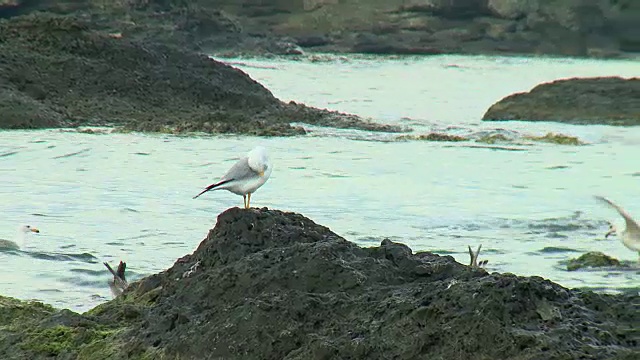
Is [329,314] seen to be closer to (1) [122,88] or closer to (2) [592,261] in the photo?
(2) [592,261]

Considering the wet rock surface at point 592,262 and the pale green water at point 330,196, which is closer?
the wet rock surface at point 592,262

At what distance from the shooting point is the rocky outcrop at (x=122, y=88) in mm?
17188

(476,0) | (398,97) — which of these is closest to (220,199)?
(398,97)

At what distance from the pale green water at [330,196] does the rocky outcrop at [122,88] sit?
0.89 meters

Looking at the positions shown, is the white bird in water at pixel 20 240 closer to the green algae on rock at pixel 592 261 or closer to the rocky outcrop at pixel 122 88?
the green algae on rock at pixel 592 261

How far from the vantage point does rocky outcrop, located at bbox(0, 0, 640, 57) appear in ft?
142

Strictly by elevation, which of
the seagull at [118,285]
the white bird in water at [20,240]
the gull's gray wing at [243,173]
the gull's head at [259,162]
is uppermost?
the gull's head at [259,162]

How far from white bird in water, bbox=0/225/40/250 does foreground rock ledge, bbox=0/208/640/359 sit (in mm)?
3027

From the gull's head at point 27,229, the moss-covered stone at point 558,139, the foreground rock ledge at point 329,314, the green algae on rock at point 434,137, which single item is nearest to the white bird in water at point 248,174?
the gull's head at point 27,229

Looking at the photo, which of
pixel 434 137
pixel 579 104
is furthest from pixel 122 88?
pixel 579 104

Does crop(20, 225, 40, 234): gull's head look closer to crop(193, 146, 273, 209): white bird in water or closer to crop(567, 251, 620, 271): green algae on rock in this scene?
crop(193, 146, 273, 209): white bird in water

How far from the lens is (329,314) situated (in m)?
4.66

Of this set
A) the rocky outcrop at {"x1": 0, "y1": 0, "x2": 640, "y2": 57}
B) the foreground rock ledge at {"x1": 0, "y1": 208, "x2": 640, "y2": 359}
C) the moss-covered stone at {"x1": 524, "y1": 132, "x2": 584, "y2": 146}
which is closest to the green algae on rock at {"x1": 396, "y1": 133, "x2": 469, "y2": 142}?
the moss-covered stone at {"x1": 524, "y1": 132, "x2": 584, "y2": 146}

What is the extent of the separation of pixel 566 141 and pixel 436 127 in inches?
112
